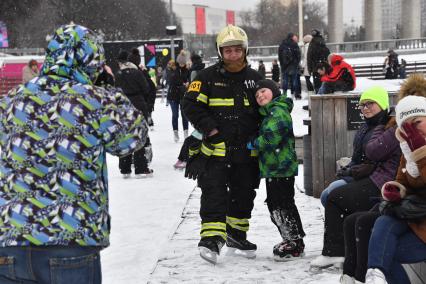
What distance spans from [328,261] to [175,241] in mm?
1739

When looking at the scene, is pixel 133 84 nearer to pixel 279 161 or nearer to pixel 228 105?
pixel 228 105

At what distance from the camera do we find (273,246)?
21.2 feet

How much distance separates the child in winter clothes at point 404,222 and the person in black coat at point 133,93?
23.0ft

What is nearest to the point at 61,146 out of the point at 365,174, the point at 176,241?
the point at 365,174

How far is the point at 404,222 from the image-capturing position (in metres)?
4.22

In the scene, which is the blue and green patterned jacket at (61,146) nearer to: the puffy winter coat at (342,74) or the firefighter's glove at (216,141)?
the firefighter's glove at (216,141)

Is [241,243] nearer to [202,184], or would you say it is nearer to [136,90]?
[202,184]

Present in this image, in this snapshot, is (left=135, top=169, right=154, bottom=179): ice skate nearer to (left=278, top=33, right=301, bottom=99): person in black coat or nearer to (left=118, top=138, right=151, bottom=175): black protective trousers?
(left=118, top=138, right=151, bottom=175): black protective trousers

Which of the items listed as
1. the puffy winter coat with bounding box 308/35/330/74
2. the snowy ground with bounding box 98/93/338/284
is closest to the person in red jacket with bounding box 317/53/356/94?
the snowy ground with bounding box 98/93/338/284

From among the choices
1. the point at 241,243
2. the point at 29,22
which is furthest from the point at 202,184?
the point at 29,22

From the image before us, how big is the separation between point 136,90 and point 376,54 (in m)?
38.0

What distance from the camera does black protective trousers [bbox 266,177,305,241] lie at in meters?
6.05

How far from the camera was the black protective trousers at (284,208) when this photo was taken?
6047 millimetres

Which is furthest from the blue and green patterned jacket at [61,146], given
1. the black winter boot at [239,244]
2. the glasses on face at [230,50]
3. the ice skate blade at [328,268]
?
the black winter boot at [239,244]
